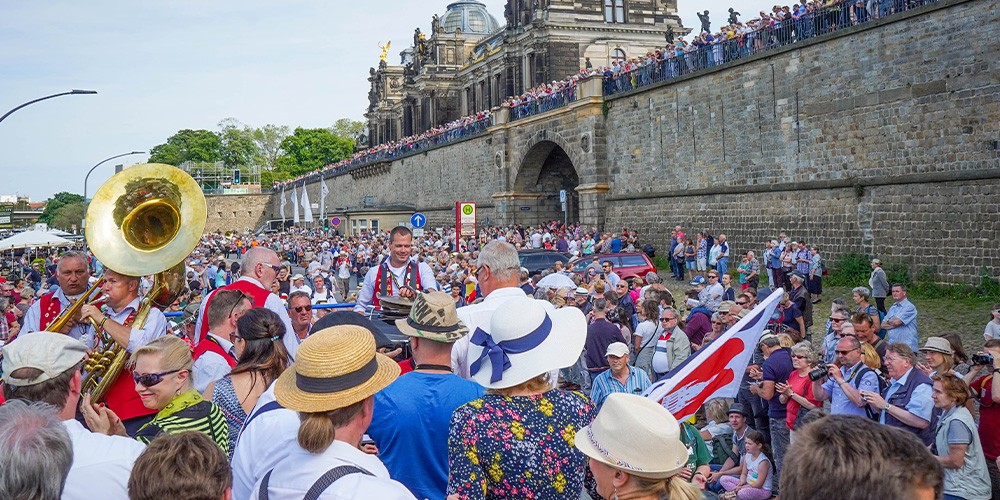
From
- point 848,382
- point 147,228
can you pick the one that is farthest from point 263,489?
point 848,382

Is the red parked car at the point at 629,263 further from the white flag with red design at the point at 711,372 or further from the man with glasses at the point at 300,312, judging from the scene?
the white flag with red design at the point at 711,372

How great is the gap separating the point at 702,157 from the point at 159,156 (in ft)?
373

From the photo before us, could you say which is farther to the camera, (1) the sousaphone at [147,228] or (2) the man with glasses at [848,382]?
(2) the man with glasses at [848,382]

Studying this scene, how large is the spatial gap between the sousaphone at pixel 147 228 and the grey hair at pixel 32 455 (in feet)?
9.83

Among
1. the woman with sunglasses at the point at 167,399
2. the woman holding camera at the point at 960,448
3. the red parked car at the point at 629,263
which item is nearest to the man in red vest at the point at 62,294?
the woman with sunglasses at the point at 167,399

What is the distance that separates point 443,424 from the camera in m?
3.81

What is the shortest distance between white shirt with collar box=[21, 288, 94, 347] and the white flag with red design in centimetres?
398

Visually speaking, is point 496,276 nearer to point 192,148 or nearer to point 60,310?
point 60,310

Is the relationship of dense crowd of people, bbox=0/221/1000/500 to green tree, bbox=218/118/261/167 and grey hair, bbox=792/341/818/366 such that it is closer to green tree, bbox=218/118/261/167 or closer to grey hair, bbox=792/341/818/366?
grey hair, bbox=792/341/818/366

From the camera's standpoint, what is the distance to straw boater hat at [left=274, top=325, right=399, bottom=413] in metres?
3.10

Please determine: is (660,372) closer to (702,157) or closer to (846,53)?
(846,53)

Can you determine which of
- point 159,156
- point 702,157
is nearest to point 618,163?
point 702,157

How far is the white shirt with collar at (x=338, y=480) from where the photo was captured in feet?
9.04

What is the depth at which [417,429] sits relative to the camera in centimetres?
377
